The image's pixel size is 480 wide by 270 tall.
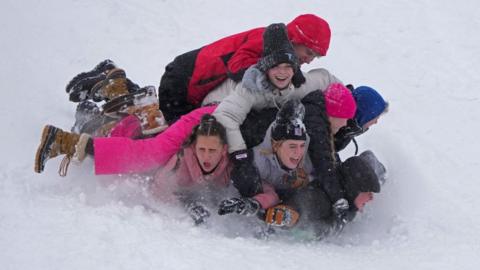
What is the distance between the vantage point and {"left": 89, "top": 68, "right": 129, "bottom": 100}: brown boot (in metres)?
4.03

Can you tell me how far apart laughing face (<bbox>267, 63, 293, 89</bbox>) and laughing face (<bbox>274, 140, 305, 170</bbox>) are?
0.35 meters

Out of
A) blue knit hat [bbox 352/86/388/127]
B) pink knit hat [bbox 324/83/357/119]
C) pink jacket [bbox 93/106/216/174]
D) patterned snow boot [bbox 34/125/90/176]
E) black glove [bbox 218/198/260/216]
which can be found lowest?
black glove [bbox 218/198/260/216]

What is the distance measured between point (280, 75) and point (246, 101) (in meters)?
0.26

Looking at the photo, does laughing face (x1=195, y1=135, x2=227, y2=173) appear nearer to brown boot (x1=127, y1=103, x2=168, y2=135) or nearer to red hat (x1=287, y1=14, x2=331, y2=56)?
brown boot (x1=127, y1=103, x2=168, y2=135)

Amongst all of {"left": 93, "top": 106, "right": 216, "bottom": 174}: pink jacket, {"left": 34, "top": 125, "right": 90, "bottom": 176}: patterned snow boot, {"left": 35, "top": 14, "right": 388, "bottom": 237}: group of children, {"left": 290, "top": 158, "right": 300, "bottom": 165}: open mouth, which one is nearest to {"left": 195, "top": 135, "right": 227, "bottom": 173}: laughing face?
{"left": 35, "top": 14, "right": 388, "bottom": 237}: group of children

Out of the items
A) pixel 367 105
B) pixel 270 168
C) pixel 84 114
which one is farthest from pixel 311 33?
pixel 84 114

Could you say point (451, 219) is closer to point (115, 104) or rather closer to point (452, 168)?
point (452, 168)

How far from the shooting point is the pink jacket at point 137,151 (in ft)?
10.4

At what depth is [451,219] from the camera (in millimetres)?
3486

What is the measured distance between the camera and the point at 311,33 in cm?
360

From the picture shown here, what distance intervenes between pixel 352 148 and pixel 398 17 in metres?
2.39

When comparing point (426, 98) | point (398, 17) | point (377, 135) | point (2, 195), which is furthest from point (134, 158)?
point (398, 17)

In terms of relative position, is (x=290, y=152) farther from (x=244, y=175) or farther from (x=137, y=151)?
(x=137, y=151)

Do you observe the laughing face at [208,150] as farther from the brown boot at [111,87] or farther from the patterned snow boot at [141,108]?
the brown boot at [111,87]
